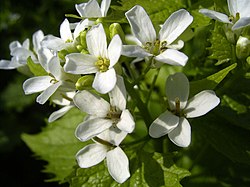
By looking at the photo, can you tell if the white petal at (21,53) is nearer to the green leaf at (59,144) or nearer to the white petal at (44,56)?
the white petal at (44,56)

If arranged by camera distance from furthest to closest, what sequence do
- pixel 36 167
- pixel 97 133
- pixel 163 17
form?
pixel 36 167 < pixel 163 17 < pixel 97 133

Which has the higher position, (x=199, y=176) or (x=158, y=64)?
(x=158, y=64)

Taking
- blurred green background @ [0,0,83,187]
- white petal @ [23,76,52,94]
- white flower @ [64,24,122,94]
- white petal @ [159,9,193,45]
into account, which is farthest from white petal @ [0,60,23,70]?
blurred green background @ [0,0,83,187]

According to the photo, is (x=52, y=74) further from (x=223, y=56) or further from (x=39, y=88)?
(x=223, y=56)

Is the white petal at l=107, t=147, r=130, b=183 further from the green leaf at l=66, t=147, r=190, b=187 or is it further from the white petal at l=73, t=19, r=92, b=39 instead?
the white petal at l=73, t=19, r=92, b=39

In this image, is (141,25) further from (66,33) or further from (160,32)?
(66,33)

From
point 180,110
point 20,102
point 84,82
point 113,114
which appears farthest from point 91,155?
point 20,102

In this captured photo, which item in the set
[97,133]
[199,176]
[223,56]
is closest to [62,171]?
[199,176]
